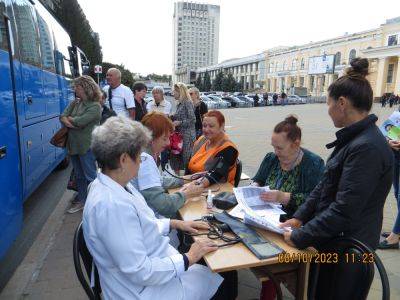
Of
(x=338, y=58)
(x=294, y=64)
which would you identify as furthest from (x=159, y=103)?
(x=294, y=64)

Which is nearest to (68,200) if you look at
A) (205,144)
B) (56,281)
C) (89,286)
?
(56,281)

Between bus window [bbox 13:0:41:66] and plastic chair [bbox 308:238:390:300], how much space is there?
4.33m

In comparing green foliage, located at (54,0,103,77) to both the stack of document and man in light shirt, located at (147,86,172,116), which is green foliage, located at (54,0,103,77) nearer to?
man in light shirt, located at (147,86,172,116)

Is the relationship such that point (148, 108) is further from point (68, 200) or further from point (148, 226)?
point (148, 226)

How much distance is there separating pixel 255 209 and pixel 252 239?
0.50 meters

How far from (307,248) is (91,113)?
3.55 metres

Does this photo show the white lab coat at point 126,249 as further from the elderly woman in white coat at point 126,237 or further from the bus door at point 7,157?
the bus door at point 7,157

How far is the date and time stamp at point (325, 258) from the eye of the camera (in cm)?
181

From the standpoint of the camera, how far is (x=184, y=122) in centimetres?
623

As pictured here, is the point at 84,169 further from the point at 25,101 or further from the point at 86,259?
the point at 86,259

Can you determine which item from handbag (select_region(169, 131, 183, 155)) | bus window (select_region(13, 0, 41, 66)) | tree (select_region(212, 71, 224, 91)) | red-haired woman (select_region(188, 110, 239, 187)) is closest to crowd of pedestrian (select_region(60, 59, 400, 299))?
red-haired woman (select_region(188, 110, 239, 187))

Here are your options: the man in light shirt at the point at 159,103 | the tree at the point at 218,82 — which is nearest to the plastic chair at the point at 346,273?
the man in light shirt at the point at 159,103

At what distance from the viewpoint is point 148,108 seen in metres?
7.71

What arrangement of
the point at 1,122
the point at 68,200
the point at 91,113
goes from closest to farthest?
the point at 1,122
the point at 91,113
the point at 68,200
